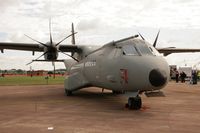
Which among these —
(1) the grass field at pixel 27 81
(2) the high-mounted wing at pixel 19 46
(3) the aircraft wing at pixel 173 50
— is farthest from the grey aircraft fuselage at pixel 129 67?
(1) the grass field at pixel 27 81

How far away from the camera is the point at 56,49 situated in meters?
19.7

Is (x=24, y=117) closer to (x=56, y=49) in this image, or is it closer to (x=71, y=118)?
(x=71, y=118)

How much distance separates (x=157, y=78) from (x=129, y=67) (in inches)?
55.8

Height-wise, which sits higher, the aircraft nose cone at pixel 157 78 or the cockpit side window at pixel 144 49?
the cockpit side window at pixel 144 49

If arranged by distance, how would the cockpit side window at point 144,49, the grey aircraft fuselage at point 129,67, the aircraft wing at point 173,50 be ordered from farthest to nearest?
the aircraft wing at point 173,50 → the cockpit side window at point 144,49 → the grey aircraft fuselage at point 129,67

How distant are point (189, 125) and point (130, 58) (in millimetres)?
4108

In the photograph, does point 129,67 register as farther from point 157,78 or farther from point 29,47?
point 29,47

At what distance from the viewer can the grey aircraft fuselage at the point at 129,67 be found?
37.1 ft

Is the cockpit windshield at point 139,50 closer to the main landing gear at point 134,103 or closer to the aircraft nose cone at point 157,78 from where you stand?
the aircraft nose cone at point 157,78

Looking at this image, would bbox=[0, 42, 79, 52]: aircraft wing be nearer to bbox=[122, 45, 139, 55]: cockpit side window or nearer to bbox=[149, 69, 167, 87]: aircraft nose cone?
bbox=[122, 45, 139, 55]: cockpit side window

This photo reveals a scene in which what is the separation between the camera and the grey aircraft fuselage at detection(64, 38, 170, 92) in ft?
37.1

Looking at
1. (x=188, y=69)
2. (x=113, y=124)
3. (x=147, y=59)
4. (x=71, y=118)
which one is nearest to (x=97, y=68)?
(x=147, y=59)

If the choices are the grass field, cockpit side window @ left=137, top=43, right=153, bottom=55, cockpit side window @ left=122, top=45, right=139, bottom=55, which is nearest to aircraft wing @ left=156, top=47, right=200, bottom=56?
cockpit side window @ left=122, top=45, right=139, bottom=55

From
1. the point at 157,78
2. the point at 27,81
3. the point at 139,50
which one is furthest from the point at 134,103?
the point at 27,81
